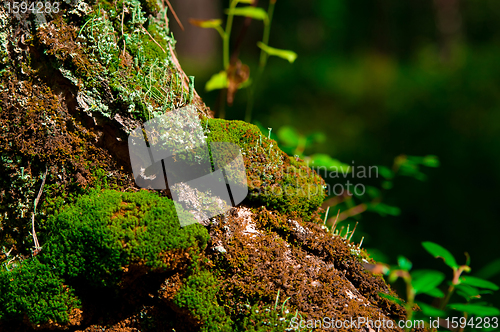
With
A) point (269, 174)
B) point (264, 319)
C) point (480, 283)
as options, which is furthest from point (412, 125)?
point (264, 319)

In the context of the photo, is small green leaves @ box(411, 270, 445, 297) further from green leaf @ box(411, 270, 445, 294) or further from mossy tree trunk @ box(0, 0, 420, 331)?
mossy tree trunk @ box(0, 0, 420, 331)

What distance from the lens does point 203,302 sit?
1.07 m

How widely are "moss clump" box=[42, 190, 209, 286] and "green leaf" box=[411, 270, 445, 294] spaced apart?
702 millimetres

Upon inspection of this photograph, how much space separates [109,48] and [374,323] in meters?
1.40

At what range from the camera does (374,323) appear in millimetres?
1083

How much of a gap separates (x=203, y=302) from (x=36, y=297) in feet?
1.78

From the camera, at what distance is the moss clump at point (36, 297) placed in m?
1.03

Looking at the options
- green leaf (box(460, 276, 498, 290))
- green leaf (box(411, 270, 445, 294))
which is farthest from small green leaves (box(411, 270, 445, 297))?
green leaf (box(460, 276, 498, 290))

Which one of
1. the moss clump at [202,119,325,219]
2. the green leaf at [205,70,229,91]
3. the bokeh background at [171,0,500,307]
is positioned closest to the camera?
the moss clump at [202,119,325,219]

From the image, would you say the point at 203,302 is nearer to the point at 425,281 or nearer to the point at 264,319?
the point at 264,319

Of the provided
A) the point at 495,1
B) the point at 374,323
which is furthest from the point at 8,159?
the point at 495,1

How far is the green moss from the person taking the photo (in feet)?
3.46

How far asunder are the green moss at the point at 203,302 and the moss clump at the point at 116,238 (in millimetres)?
100

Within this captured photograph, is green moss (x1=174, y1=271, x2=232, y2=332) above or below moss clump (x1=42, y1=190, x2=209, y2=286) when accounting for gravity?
below
